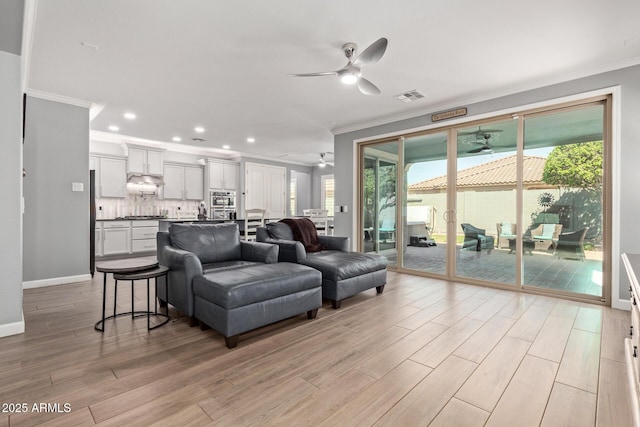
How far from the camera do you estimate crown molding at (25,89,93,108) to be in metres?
3.98

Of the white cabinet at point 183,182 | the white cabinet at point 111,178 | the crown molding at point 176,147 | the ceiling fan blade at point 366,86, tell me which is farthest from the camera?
the white cabinet at point 183,182

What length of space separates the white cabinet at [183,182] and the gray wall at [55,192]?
3.02m

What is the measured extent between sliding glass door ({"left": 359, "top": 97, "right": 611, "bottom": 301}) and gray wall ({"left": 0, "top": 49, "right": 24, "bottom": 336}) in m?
4.76

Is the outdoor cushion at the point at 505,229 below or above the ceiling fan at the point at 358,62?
below

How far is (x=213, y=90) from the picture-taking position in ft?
13.1

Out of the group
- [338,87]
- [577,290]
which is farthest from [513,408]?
[338,87]

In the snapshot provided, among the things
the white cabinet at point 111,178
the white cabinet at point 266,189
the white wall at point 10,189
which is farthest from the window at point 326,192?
the white wall at point 10,189

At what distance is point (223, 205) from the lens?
8.25 meters

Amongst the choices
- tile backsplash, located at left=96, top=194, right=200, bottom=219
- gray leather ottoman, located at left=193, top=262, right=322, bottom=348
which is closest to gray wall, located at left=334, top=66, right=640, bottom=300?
gray leather ottoman, located at left=193, top=262, right=322, bottom=348

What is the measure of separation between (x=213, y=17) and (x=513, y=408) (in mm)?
3423

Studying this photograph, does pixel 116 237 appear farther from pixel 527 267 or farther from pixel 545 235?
pixel 545 235

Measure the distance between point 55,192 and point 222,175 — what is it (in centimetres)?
419

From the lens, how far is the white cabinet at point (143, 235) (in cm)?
655

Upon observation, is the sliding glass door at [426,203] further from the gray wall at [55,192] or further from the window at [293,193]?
the window at [293,193]
